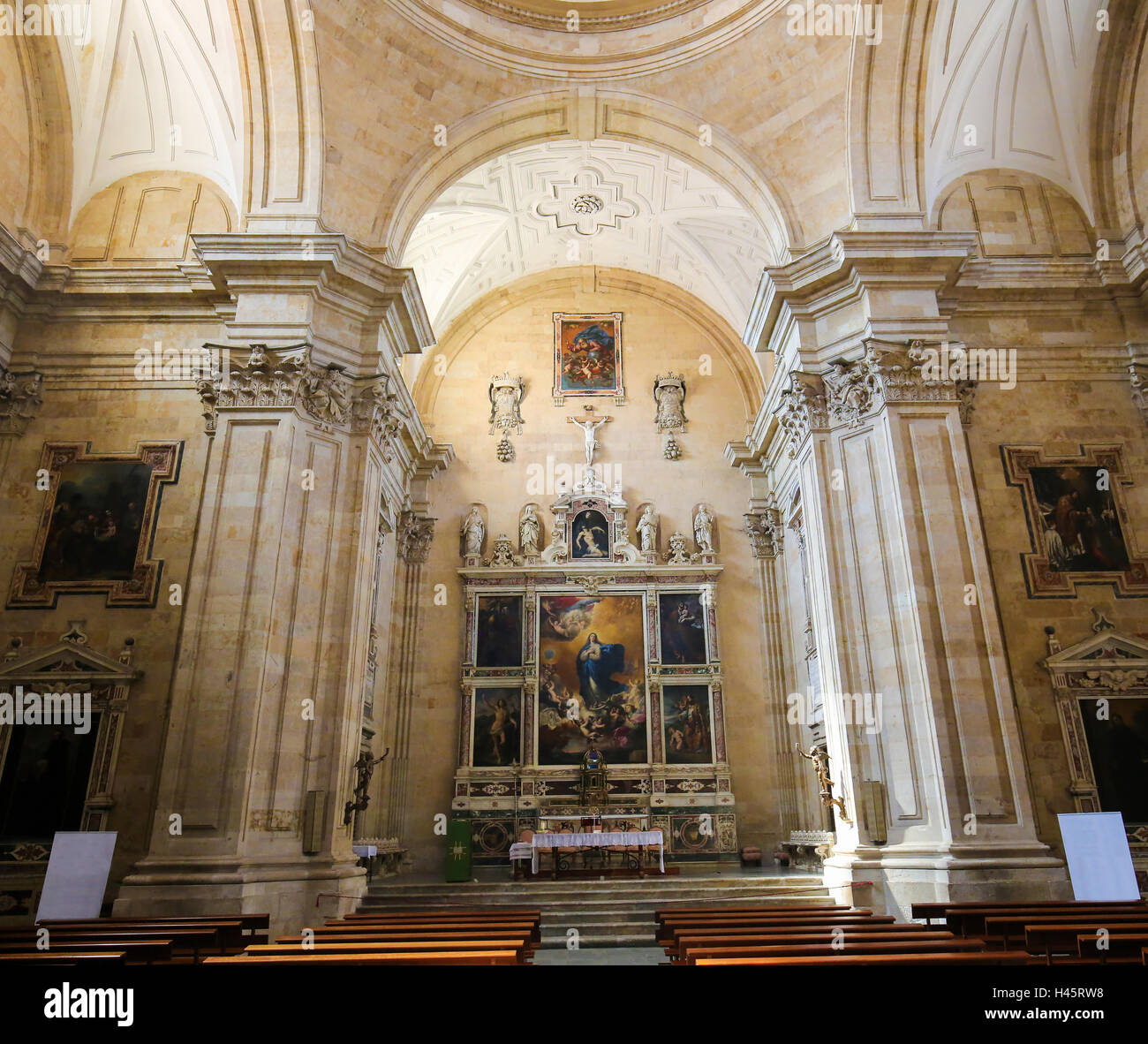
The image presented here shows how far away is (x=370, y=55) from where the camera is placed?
1174 cm

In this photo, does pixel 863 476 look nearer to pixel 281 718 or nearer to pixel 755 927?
pixel 755 927

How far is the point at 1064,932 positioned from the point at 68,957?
5.55m

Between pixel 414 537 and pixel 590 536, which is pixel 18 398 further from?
pixel 590 536

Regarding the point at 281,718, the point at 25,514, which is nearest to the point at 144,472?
the point at 25,514

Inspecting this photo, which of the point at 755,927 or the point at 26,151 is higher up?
the point at 26,151

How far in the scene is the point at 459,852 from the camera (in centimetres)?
1276

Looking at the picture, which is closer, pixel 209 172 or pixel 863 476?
pixel 863 476

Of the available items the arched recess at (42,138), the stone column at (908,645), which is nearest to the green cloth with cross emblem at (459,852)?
the stone column at (908,645)

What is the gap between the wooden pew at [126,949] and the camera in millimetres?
4562

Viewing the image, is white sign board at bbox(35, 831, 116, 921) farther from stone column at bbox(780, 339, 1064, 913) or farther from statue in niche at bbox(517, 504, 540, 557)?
statue in niche at bbox(517, 504, 540, 557)

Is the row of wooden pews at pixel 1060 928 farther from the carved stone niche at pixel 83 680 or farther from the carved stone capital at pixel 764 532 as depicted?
the carved stone capital at pixel 764 532

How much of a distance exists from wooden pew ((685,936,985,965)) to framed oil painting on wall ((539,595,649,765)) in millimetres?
10684

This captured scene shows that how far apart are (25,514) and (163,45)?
22.0ft
